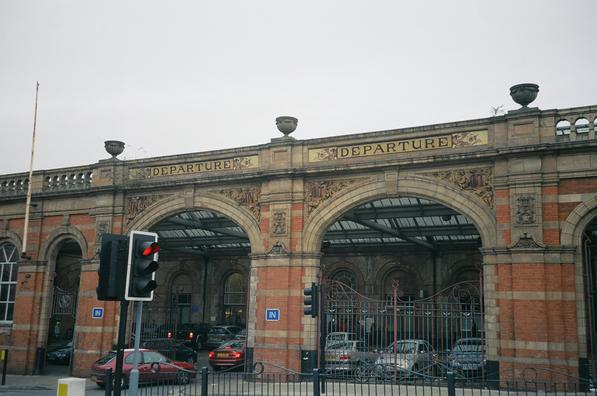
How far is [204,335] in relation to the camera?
33.7 m


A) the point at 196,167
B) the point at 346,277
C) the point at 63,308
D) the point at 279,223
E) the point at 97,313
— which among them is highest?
the point at 196,167

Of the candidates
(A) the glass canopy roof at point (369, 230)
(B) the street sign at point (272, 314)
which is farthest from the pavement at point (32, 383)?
(A) the glass canopy roof at point (369, 230)

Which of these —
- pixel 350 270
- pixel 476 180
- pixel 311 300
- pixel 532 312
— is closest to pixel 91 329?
pixel 311 300

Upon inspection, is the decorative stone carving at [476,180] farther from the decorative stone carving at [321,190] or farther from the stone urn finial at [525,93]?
the decorative stone carving at [321,190]

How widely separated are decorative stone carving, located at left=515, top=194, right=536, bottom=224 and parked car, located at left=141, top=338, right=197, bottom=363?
558 inches

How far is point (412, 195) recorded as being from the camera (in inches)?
738

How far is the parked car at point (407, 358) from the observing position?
714 inches

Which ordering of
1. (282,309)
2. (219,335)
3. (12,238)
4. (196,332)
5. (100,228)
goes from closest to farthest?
1. (282,309)
2. (100,228)
3. (12,238)
4. (219,335)
5. (196,332)

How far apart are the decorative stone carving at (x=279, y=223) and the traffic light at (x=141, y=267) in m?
11.7

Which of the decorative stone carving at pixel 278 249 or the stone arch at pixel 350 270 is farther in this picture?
the stone arch at pixel 350 270

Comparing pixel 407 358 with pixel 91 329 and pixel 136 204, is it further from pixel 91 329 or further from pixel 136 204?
pixel 91 329

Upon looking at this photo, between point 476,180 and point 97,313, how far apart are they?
1462cm

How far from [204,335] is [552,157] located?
74.2 feet

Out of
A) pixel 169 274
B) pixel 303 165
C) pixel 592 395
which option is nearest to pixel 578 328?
pixel 592 395
